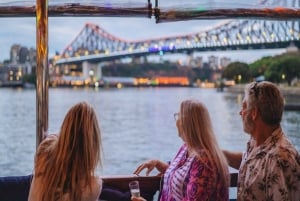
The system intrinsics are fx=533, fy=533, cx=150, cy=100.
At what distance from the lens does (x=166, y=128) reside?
2830 centimetres

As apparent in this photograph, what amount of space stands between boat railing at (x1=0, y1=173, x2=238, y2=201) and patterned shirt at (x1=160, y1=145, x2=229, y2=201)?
0.39 metres

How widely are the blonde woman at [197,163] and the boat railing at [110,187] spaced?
0.37 metres

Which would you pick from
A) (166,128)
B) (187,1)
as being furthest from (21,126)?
(187,1)

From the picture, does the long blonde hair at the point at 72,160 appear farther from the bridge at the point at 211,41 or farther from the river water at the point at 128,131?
the river water at the point at 128,131

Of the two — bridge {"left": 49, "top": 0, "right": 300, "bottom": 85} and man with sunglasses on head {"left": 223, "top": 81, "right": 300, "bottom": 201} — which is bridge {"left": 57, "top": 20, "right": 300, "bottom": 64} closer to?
bridge {"left": 49, "top": 0, "right": 300, "bottom": 85}

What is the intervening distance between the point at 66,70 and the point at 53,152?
24193 mm

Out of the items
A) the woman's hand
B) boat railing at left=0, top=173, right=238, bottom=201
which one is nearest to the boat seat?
boat railing at left=0, top=173, right=238, bottom=201

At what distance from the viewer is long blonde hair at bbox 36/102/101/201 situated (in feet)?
5.40

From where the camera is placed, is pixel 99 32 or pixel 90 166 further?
pixel 99 32

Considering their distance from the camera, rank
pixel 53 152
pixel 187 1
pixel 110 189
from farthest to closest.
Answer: pixel 187 1
pixel 110 189
pixel 53 152

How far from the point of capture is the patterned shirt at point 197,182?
6.21 ft

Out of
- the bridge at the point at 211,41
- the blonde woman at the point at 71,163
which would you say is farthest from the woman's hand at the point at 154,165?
the bridge at the point at 211,41

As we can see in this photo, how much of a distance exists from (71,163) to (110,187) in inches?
29.8

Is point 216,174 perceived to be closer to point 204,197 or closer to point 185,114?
point 204,197
